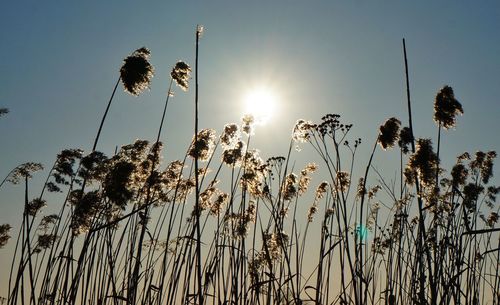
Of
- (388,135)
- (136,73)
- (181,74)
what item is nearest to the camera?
(136,73)

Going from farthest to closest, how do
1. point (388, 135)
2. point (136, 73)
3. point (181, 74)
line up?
1. point (388, 135)
2. point (181, 74)
3. point (136, 73)

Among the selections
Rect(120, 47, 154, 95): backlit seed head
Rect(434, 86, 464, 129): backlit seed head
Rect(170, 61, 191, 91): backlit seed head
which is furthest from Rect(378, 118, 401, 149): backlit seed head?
Rect(120, 47, 154, 95): backlit seed head

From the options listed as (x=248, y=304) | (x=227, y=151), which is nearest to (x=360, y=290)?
(x=248, y=304)

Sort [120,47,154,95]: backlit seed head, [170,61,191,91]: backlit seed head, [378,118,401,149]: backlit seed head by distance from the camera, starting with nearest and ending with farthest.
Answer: [120,47,154,95]: backlit seed head
[170,61,191,91]: backlit seed head
[378,118,401,149]: backlit seed head

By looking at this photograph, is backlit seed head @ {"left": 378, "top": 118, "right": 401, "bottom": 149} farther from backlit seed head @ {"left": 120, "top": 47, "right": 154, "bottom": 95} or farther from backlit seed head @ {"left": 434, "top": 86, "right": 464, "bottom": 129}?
→ backlit seed head @ {"left": 120, "top": 47, "right": 154, "bottom": 95}

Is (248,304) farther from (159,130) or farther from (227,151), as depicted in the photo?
(159,130)

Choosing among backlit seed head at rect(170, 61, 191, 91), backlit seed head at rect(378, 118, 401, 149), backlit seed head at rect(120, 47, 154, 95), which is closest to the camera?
backlit seed head at rect(120, 47, 154, 95)

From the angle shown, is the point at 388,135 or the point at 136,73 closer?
the point at 136,73

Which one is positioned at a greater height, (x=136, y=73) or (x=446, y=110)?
(x=446, y=110)

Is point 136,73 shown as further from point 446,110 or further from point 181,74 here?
point 446,110

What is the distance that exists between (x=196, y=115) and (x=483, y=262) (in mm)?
5571

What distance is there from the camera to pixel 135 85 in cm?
403

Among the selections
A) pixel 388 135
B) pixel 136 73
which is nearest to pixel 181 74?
pixel 136 73

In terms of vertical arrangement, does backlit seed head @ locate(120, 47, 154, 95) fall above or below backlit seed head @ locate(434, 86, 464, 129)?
below
